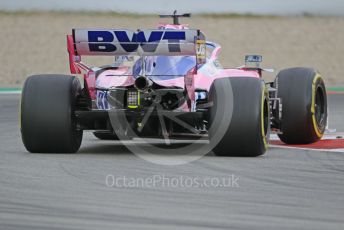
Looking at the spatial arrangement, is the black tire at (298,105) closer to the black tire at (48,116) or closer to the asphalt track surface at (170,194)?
the asphalt track surface at (170,194)

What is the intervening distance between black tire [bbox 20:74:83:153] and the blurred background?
22.8 metres

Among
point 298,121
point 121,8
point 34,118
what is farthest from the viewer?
point 121,8

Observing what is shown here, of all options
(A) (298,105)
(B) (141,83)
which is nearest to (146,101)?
(B) (141,83)

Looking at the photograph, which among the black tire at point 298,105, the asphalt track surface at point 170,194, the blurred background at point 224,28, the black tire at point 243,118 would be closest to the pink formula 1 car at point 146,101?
the black tire at point 243,118

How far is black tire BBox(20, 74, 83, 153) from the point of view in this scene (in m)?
10.6

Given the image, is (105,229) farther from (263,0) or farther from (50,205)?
(263,0)

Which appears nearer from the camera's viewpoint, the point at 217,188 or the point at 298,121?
the point at 217,188

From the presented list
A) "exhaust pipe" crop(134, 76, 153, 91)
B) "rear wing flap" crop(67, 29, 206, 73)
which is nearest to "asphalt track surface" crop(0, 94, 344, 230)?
"exhaust pipe" crop(134, 76, 153, 91)

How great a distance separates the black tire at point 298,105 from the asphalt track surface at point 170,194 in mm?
792

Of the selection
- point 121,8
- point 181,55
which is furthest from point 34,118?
point 121,8

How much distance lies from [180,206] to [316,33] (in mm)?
33138

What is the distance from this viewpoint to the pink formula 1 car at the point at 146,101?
411 inches

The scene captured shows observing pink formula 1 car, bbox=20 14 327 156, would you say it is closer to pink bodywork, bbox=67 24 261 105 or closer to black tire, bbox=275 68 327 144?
pink bodywork, bbox=67 24 261 105

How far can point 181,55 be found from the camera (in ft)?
35.7
